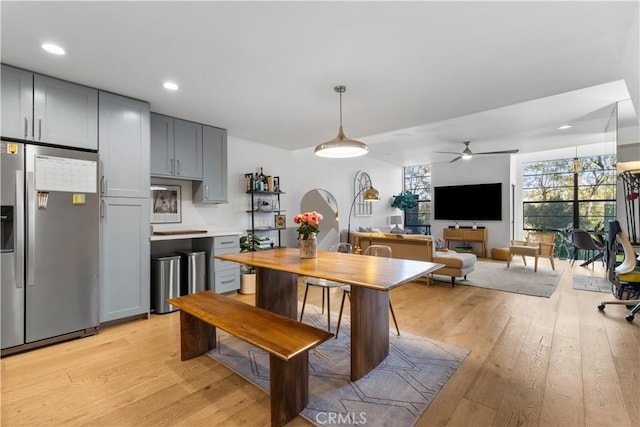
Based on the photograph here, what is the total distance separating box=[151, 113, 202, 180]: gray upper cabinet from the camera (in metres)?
3.61

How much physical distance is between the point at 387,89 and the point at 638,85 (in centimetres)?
197

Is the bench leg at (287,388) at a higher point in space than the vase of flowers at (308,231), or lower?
lower

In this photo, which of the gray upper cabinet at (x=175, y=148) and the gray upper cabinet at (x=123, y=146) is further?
the gray upper cabinet at (x=175, y=148)

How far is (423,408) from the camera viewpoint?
1.80 metres

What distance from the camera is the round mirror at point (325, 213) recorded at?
6.20 metres

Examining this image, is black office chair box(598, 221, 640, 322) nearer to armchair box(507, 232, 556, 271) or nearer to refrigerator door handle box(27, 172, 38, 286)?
armchair box(507, 232, 556, 271)

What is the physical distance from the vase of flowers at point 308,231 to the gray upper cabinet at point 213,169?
80.5 inches

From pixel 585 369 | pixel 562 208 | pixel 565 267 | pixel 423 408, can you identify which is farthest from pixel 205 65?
pixel 562 208

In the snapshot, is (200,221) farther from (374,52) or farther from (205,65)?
(374,52)

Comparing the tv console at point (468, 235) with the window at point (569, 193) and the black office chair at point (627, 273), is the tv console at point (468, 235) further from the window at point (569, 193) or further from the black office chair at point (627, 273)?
the black office chair at point (627, 273)

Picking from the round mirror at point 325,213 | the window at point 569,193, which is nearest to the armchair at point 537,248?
the window at point 569,193

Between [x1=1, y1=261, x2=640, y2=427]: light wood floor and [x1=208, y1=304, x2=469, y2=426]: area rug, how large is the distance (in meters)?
0.08

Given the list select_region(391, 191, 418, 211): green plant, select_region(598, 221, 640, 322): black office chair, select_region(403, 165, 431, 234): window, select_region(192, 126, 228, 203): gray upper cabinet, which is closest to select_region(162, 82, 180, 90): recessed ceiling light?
select_region(192, 126, 228, 203): gray upper cabinet

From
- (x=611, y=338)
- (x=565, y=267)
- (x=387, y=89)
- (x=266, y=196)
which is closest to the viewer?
(x=611, y=338)
